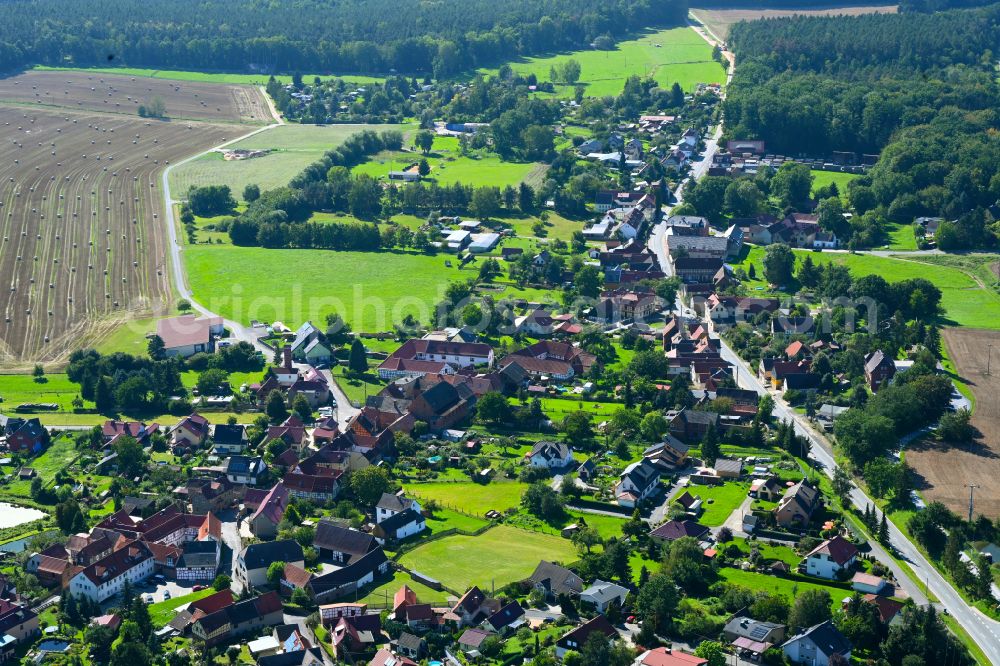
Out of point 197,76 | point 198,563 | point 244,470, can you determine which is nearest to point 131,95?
point 197,76

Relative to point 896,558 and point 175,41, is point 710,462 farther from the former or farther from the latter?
point 175,41

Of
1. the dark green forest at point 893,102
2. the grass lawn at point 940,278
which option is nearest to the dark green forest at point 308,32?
the dark green forest at point 893,102

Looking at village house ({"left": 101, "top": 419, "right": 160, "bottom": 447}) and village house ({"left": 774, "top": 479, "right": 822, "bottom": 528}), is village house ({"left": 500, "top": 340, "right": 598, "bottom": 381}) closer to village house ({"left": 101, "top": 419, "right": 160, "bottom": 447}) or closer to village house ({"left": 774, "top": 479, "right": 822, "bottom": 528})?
village house ({"left": 101, "top": 419, "right": 160, "bottom": 447})

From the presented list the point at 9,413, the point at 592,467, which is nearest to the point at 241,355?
the point at 9,413

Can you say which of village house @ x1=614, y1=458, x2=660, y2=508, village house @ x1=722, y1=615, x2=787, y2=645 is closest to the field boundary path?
village house @ x1=614, y1=458, x2=660, y2=508

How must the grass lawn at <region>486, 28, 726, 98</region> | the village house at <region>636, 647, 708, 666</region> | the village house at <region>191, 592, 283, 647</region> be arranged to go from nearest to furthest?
the village house at <region>636, 647, 708, 666</region>, the village house at <region>191, 592, 283, 647</region>, the grass lawn at <region>486, 28, 726, 98</region>

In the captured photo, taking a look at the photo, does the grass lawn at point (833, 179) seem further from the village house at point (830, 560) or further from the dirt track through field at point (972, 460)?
the village house at point (830, 560)

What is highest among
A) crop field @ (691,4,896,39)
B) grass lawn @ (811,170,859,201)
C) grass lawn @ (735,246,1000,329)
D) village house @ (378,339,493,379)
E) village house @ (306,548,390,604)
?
village house @ (306,548,390,604)
